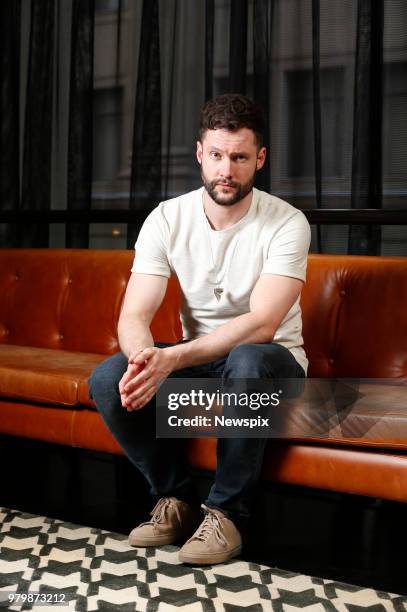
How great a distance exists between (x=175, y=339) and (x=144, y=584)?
1.06m

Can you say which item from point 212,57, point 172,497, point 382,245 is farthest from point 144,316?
point 212,57

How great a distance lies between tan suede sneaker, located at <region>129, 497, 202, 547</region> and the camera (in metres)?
2.06

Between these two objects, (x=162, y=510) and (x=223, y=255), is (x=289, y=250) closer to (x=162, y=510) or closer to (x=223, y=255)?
(x=223, y=255)

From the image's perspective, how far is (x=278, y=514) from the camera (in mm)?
2395

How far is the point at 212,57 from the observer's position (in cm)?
308

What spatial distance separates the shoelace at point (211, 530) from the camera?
1.95 metres

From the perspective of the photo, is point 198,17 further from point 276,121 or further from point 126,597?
point 126,597

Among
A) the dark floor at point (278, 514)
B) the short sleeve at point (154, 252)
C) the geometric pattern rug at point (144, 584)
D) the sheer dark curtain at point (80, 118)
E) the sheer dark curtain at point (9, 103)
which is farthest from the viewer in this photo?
the sheer dark curtain at point (9, 103)

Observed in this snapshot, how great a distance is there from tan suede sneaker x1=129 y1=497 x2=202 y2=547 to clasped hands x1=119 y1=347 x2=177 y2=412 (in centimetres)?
30

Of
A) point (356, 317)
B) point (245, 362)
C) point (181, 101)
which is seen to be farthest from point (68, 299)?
point (245, 362)

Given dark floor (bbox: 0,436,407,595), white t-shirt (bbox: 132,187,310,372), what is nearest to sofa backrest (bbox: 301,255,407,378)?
white t-shirt (bbox: 132,187,310,372)

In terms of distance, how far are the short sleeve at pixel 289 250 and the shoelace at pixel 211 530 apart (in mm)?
655

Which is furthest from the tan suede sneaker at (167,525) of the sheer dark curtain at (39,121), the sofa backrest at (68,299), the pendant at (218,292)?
the sheer dark curtain at (39,121)

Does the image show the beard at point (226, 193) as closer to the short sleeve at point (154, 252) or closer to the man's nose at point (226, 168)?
the man's nose at point (226, 168)
